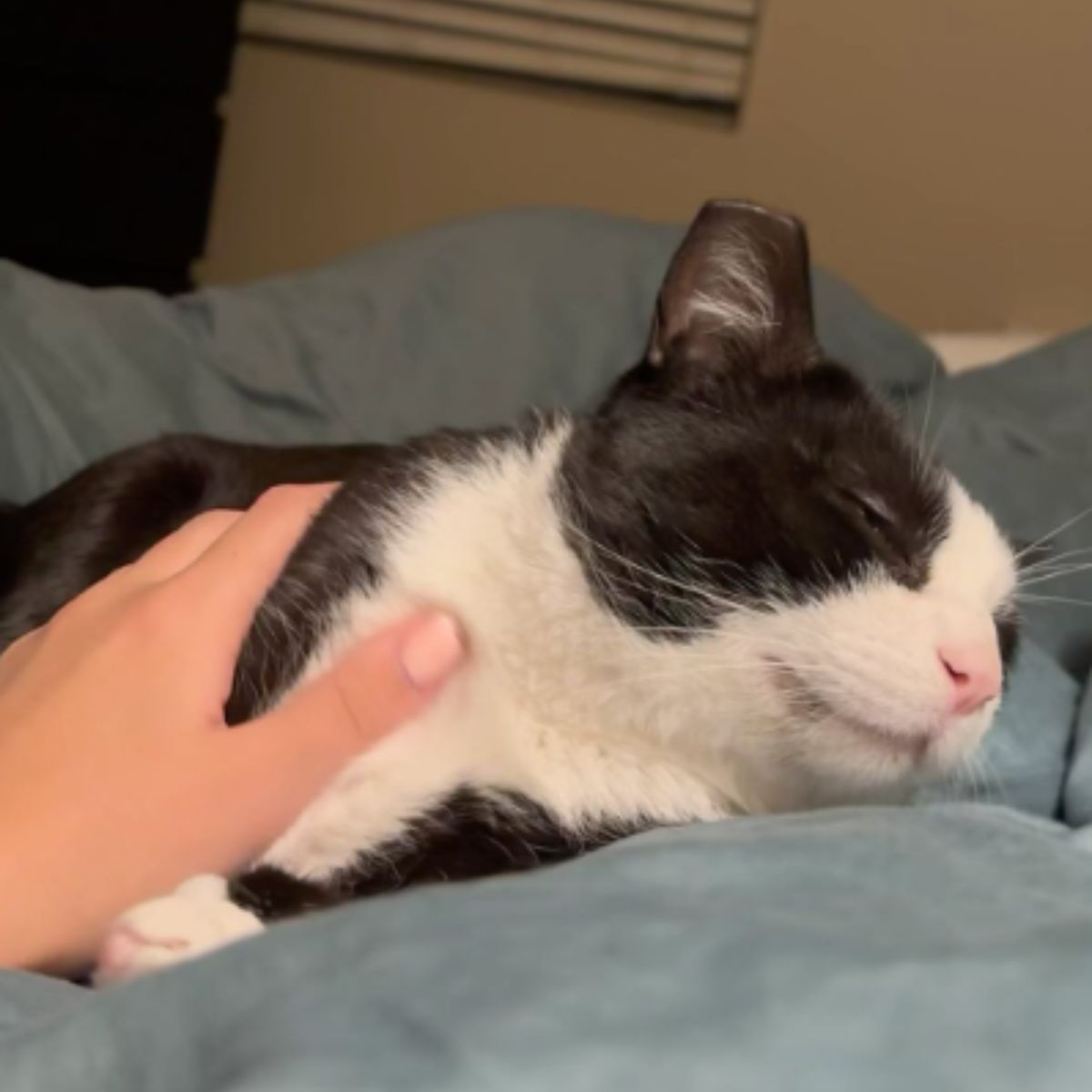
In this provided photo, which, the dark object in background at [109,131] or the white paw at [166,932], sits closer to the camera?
the white paw at [166,932]

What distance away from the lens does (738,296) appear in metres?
0.95

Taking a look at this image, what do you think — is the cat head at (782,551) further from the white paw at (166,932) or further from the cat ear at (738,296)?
the white paw at (166,932)

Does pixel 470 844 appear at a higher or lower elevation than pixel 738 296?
lower

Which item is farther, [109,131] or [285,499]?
[109,131]

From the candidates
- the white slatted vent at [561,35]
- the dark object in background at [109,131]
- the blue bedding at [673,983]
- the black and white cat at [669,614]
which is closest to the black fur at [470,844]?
the black and white cat at [669,614]

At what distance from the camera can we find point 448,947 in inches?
16.5

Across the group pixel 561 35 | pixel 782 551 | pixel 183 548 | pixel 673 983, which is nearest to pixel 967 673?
pixel 782 551

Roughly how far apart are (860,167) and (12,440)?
1663 mm

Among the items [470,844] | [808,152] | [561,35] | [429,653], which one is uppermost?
[561,35]

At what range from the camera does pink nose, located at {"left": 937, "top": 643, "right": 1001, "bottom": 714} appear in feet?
2.55

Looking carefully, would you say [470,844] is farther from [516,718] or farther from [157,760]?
[157,760]

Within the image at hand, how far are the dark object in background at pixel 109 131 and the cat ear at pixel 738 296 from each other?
163cm

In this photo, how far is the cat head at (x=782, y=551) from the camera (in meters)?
0.79

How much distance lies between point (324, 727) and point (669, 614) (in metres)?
0.20
